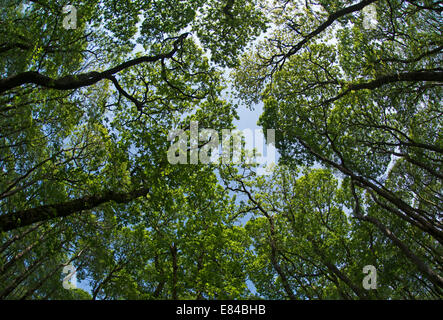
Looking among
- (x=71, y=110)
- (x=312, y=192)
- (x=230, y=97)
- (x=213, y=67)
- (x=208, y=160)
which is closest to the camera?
(x=71, y=110)

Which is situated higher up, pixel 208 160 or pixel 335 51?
pixel 335 51

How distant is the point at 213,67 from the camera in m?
11.7

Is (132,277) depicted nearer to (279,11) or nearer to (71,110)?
(71,110)

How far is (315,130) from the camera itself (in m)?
13.7

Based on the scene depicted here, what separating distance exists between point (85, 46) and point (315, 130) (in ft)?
32.5

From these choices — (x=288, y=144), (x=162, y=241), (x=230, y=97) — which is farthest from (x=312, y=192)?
(x=162, y=241)

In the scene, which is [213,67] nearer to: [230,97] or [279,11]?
[230,97]

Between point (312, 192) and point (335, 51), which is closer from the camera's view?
point (335, 51)

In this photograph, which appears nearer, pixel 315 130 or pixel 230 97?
pixel 315 130

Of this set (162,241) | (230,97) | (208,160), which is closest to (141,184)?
(208,160)
